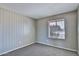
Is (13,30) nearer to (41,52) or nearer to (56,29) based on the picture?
(41,52)

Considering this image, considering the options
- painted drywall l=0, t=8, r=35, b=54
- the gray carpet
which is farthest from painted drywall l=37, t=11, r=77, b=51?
painted drywall l=0, t=8, r=35, b=54

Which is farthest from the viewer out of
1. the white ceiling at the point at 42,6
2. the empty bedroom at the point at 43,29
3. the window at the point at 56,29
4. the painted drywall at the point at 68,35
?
the window at the point at 56,29

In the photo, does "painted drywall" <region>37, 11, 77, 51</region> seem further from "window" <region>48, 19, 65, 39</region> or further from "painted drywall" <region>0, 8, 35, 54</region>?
"painted drywall" <region>0, 8, 35, 54</region>

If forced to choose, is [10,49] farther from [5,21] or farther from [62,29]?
[62,29]

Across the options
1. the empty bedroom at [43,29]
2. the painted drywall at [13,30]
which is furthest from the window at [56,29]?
the painted drywall at [13,30]

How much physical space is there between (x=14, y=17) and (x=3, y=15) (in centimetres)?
61

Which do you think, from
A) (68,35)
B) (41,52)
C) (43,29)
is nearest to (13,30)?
(41,52)

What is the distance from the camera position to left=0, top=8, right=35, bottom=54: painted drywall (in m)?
2.69

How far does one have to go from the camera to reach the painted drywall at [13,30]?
269 centimetres

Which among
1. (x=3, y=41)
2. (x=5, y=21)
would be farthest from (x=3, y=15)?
(x=3, y=41)

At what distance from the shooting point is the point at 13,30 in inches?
126

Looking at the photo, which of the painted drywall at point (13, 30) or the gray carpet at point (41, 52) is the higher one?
the painted drywall at point (13, 30)

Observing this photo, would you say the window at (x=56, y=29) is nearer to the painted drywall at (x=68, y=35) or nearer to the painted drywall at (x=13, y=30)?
the painted drywall at (x=68, y=35)

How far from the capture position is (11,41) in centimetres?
307
